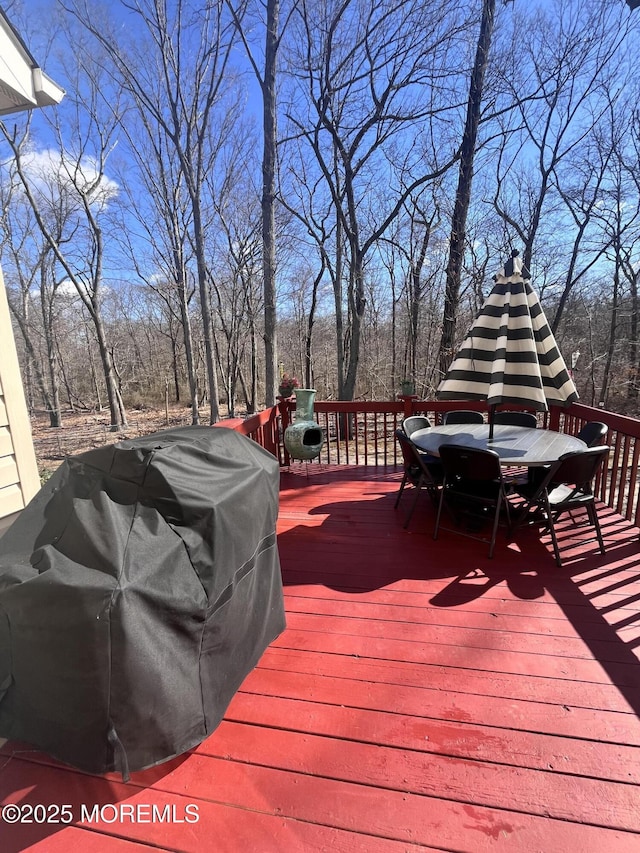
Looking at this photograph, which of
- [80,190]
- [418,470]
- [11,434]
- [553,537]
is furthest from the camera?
[80,190]

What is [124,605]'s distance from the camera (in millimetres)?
1024

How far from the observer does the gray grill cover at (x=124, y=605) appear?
1039 mm

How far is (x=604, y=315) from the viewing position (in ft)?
45.5

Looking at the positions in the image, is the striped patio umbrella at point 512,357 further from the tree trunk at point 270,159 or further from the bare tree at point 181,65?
the bare tree at point 181,65

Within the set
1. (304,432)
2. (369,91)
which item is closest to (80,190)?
(369,91)

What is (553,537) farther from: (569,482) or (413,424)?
(413,424)

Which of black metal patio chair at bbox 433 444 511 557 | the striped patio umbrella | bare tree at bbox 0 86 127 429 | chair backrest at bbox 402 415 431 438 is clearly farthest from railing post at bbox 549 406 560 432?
bare tree at bbox 0 86 127 429

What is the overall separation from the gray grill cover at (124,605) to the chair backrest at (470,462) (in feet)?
5.44

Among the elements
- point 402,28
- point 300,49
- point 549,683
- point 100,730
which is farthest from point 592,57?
point 100,730

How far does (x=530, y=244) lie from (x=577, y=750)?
12.2m

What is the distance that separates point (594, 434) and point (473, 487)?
1.02 m

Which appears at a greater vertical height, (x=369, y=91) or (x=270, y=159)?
(x=369, y=91)

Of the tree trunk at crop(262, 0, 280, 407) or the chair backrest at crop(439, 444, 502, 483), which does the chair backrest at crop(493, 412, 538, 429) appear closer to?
the chair backrest at crop(439, 444, 502, 483)

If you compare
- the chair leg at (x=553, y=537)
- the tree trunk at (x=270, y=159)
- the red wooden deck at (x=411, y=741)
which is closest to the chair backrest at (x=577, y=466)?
the chair leg at (x=553, y=537)
